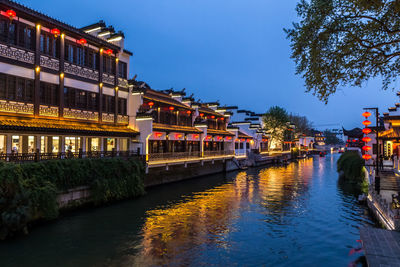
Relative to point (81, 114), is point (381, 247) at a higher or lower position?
lower

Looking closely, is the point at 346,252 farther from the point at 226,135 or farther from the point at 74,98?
the point at 226,135

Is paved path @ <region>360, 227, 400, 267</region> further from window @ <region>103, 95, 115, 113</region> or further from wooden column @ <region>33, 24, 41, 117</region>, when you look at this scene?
window @ <region>103, 95, 115, 113</region>

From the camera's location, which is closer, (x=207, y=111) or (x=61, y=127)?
(x=61, y=127)

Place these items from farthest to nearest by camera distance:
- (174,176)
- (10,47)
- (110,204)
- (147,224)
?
(174,176) < (110,204) < (10,47) < (147,224)

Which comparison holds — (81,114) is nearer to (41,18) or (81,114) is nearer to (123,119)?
(123,119)

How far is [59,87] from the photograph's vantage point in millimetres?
23391

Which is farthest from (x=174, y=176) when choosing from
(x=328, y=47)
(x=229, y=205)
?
(x=328, y=47)

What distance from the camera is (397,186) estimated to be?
2312 centimetres

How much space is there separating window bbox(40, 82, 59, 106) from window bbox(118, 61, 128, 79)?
801cm

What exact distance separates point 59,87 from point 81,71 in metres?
2.90

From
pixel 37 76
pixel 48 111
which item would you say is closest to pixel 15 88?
pixel 37 76

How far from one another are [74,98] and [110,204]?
974cm

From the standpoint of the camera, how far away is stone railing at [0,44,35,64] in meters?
19.6

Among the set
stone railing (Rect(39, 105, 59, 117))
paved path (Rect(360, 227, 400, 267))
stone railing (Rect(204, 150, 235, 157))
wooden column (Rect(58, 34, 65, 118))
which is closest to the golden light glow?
paved path (Rect(360, 227, 400, 267))
